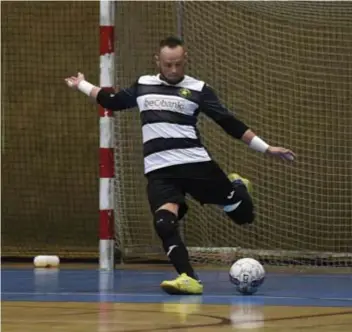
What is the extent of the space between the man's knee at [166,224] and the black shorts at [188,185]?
0.37 feet

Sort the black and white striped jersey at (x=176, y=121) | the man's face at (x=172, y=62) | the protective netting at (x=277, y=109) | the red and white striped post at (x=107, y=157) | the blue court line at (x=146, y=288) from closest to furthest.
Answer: the blue court line at (x=146, y=288)
the man's face at (x=172, y=62)
the black and white striped jersey at (x=176, y=121)
the red and white striped post at (x=107, y=157)
the protective netting at (x=277, y=109)

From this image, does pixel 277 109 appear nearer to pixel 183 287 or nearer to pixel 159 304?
pixel 183 287

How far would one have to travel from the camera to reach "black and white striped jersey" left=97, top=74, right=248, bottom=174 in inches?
330

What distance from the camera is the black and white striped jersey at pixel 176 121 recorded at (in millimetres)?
8375

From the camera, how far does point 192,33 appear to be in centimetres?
1184

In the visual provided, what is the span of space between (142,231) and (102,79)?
1.96m

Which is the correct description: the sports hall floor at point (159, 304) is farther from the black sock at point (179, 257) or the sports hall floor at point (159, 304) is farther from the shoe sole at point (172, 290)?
the black sock at point (179, 257)

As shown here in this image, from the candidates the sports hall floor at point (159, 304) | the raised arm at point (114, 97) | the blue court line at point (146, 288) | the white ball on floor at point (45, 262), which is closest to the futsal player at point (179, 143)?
the raised arm at point (114, 97)

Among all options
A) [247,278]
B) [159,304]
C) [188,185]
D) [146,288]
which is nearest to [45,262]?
[146,288]

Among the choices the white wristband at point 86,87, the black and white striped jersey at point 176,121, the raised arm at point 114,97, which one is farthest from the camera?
the white wristband at point 86,87

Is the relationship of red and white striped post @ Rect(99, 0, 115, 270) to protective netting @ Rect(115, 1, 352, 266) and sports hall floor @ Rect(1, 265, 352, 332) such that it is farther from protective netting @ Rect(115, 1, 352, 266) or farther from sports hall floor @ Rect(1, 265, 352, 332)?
protective netting @ Rect(115, 1, 352, 266)

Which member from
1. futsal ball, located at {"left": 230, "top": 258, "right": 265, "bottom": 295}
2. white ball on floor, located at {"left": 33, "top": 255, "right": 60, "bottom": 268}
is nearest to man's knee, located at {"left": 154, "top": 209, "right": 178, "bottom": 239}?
futsal ball, located at {"left": 230, "top": 258, "right": 265, "bottom": 295}

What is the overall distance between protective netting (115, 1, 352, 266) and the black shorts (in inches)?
132

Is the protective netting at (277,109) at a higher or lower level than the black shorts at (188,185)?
higher
